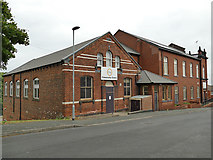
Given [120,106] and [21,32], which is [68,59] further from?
[120,106]

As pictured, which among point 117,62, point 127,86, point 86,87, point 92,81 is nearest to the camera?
point 86,87

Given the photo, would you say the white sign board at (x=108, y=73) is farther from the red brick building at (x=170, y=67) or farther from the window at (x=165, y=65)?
the window at (x=165, y=65)

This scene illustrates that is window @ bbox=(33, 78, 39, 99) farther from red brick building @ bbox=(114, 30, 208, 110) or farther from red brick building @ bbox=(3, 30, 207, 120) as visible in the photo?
red brick building @ bbox=(114, 30, 208, 110)

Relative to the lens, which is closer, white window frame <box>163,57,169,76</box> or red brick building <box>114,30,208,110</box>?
red brick building <box>114,30,208,110</box>

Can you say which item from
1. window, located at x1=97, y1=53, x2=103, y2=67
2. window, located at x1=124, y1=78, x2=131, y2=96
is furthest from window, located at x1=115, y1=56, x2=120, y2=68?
window, located at x1=97, y1=53, x2=103, y2=67

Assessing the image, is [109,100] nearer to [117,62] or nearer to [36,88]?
[117,62]

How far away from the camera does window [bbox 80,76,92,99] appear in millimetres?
16672

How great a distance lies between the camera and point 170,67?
2736 cm

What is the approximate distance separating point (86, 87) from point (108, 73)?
3013 millimetres

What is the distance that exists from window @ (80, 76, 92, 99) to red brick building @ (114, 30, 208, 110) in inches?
299

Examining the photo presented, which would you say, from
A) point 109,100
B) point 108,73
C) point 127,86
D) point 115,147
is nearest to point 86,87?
point 108,73

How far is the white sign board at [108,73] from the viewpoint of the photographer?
18.1m

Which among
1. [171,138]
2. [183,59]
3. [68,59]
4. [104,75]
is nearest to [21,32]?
[68,59]

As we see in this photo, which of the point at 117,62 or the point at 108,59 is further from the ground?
the point at 108,59
